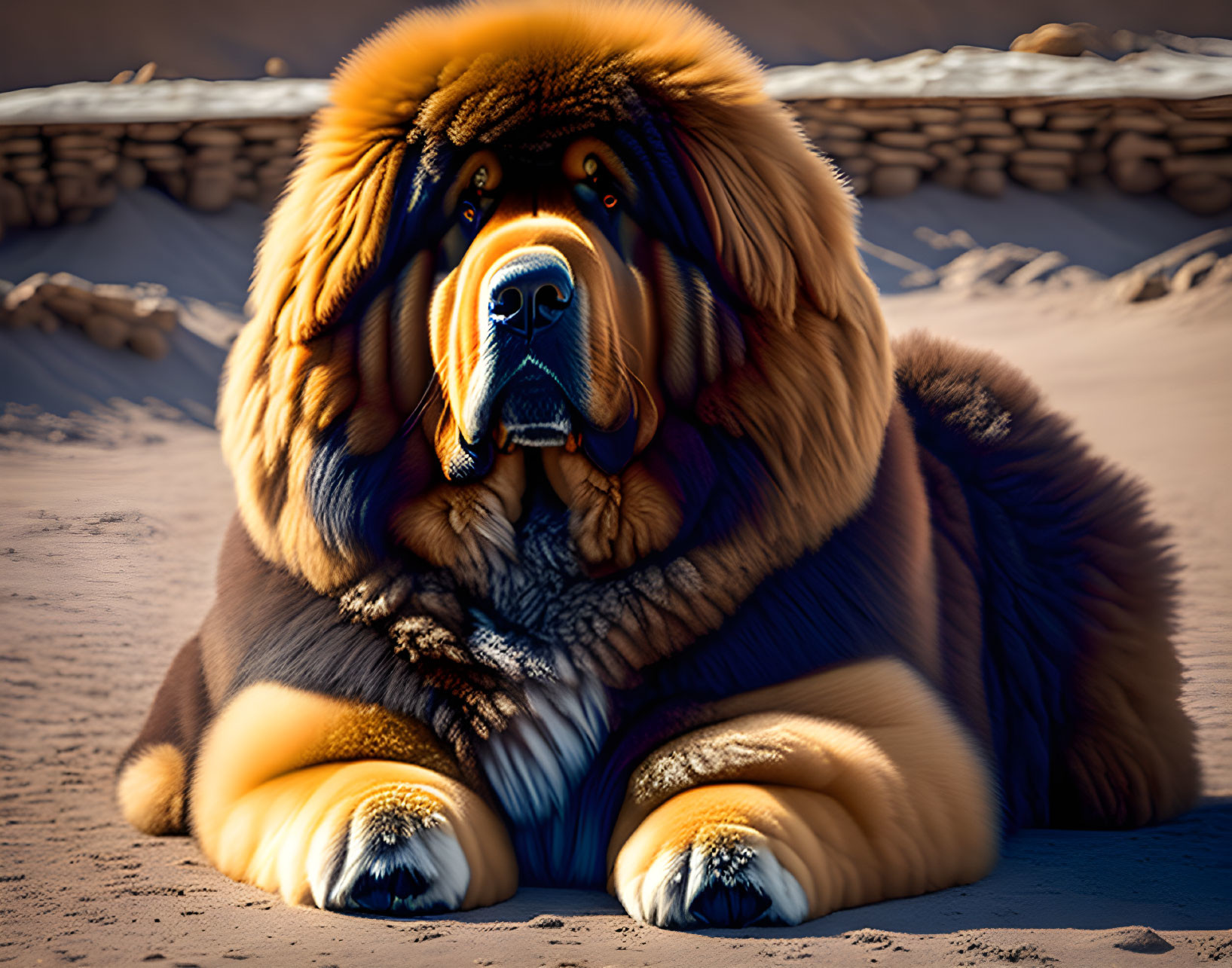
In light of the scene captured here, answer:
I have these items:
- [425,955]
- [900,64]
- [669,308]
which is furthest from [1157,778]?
[900,64]

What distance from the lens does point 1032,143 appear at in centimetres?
1070

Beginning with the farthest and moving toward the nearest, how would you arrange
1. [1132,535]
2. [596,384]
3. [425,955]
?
[1132,535]
[596,384]
[425,955]

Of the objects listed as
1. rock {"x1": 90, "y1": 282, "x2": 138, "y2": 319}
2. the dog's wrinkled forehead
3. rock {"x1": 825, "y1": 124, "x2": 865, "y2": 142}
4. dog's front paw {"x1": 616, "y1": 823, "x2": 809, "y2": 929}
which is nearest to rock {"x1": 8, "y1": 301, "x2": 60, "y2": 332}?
rock {"x1": 90, "y1": 282, "x2": 138, "y2": 319}

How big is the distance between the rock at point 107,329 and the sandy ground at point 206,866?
172 centimetres

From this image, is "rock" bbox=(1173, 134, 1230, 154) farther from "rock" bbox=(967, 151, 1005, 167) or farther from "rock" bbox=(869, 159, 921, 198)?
"rock" bbox=(869, 159, 921, 198)

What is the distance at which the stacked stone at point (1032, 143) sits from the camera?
1023 cm

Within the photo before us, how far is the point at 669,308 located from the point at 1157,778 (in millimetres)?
1565

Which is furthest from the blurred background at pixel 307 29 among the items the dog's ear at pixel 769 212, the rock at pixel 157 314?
the dog's ear at pixel 769 212

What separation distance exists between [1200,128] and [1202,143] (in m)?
0.15

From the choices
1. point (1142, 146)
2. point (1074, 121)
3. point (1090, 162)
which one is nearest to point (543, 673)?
point (1074, 121)

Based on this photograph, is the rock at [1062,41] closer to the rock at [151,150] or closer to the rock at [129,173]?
the rock at [151,150]

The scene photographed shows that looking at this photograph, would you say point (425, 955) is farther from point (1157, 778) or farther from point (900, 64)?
point (900, 64)

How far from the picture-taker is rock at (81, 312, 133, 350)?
27.9 ft

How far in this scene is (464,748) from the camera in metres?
2.21
